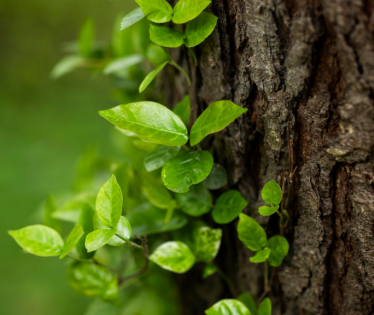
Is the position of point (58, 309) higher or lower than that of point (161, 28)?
lower

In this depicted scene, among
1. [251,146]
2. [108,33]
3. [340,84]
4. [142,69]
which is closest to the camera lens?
[340,84]

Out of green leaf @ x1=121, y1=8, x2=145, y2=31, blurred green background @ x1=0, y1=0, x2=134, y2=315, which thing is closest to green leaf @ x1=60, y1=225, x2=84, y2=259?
green leaf @ x1=121, y1=8, x2=145, y2=31

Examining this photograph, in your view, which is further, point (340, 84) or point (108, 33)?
point (108, 33)

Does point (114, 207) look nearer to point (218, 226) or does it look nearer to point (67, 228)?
point (218, 226)

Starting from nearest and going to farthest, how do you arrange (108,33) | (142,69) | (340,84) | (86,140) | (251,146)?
(340,84) < (251,146) < (142,69) < (86,140) < (108,33)

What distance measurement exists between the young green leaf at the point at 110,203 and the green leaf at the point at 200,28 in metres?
0.25

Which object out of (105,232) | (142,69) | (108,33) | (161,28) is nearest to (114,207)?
(105,232)

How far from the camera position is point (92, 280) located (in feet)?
1.76

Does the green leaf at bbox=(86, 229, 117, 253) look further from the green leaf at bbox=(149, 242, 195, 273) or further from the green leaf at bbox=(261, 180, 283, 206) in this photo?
the green leaf at bbox=(261, 180, 283, 206)

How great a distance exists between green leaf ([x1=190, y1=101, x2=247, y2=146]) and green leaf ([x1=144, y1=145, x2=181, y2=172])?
0.07m

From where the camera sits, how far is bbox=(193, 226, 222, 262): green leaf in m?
0.54

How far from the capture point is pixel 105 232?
1.35 ft

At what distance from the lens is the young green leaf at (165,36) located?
43cm

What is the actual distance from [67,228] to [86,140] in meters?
0.73
